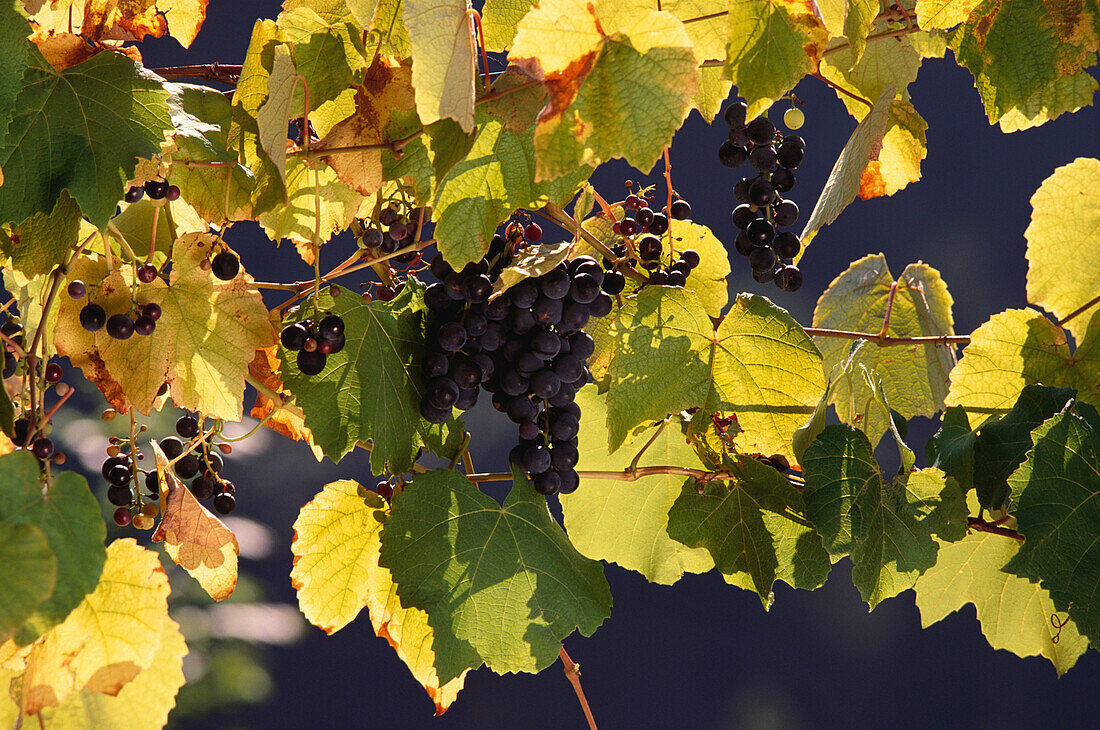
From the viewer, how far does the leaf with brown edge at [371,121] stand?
0.44m

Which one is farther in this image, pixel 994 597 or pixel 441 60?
pixel 994 597

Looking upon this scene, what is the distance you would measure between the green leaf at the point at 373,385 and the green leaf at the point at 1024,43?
0.33 metres

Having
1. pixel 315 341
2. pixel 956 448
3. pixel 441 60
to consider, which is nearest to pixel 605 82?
pixel 441 60

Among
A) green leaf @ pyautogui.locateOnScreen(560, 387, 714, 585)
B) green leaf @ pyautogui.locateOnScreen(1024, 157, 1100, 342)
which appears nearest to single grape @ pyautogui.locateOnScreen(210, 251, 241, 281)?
green leaf @ pyautogui.locateOnScreen(560, 387, 714, 585)

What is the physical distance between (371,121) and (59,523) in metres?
0.24

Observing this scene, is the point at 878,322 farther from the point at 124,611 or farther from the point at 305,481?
the point at 305,481

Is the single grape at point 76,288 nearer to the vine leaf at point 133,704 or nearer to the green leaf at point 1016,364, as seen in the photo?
the vine leaf at point 133,704

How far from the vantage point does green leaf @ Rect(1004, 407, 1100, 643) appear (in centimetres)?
44

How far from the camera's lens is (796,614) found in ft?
7.01

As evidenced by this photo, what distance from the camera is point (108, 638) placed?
376mm

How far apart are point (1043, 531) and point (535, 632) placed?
26 centimetres

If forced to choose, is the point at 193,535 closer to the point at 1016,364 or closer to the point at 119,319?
the point at 119,319

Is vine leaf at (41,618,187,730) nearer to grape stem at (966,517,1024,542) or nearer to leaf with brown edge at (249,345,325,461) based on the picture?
leaf with brown edge at (249,345,325,461)

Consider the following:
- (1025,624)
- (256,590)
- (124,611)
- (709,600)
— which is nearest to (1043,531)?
(1025,624)
